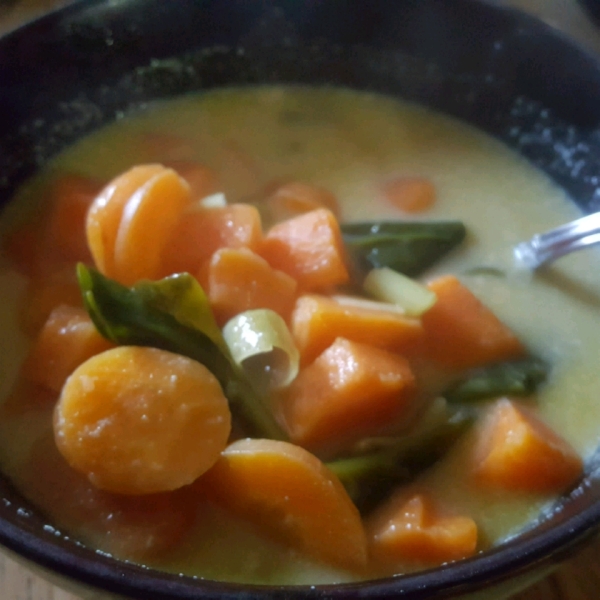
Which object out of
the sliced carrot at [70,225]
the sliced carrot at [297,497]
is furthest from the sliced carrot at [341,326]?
the sliced carrot at [70,225]

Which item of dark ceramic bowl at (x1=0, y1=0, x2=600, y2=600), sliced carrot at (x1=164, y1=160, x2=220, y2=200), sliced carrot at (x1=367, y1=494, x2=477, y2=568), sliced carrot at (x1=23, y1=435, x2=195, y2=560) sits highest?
dark ceramic bowl at (x1=0, y1=0, x2=600, y2=600)

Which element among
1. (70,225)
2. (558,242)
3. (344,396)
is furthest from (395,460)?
(70,225)

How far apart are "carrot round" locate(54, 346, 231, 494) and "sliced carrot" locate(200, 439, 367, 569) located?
4 cm

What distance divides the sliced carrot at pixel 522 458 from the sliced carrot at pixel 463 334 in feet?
0.46

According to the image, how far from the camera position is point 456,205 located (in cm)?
146

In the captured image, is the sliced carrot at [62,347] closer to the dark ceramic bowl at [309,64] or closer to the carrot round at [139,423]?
the carrot round at [139,423]

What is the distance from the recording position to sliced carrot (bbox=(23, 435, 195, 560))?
2.86 ft

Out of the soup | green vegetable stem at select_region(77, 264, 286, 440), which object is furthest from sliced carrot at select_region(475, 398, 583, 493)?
green vegetable stem at select_region(77, 264, 286, 440)

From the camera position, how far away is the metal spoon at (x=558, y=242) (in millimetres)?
1271

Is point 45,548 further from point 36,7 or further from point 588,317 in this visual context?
point 36,7

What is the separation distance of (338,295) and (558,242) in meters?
0.46

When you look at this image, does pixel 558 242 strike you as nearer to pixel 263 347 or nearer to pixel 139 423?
pixel 263 347

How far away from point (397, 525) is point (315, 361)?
266 mm

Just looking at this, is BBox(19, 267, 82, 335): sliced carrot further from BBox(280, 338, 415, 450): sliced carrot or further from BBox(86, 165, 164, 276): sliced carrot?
BBox(280, 338, 415, 450): sliced carrot
